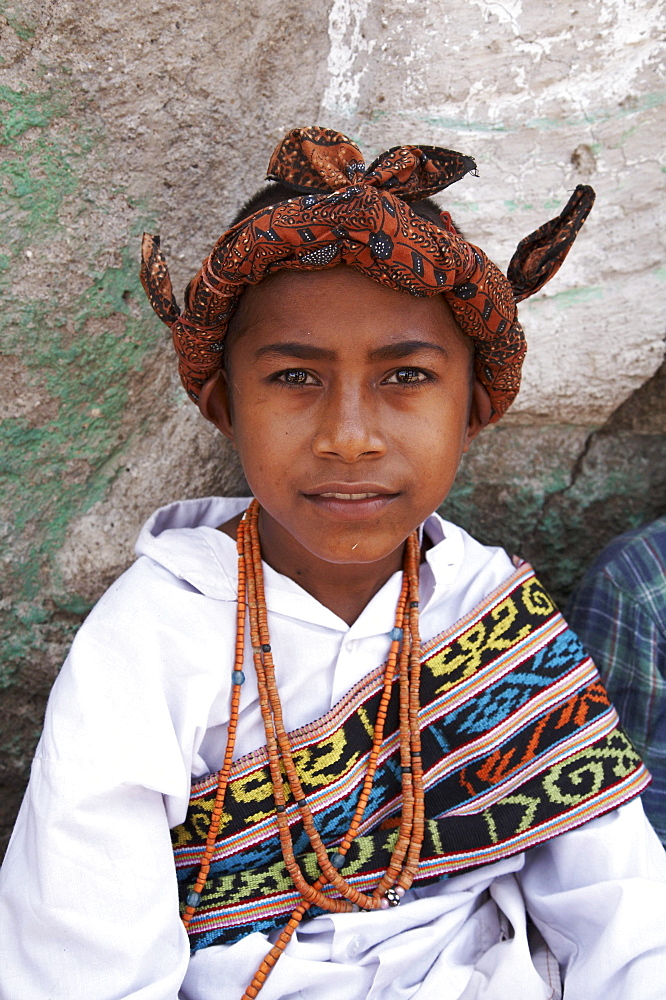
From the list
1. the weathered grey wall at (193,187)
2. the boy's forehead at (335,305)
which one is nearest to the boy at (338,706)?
the boy's forehead at (335,305)

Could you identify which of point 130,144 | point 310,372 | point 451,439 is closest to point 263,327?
point 310,372

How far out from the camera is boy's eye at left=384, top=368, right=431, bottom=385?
4.44ft

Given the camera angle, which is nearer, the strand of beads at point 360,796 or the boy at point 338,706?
the boy at point 338,706

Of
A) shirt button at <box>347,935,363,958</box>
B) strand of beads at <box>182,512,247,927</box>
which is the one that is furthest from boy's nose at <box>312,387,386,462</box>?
shirt button at <box>347,935,363,958</box>

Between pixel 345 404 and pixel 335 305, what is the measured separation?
14 centimetres

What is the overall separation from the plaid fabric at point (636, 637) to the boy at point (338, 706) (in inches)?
9.7

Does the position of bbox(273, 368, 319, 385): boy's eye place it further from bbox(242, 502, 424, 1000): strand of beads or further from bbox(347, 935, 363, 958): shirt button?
bbox(347, 935, 363, 958): shirt button

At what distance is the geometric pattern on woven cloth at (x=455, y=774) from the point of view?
1.43 meters

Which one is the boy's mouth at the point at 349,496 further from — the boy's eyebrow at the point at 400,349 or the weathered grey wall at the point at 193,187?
the weathered grey wall at the point at 193,187

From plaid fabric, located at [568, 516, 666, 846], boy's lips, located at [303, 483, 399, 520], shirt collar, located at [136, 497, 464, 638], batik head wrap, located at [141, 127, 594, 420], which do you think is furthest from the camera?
plaid fabric, located at [568, 516, 666, 846]

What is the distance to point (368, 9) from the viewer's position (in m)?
1.76

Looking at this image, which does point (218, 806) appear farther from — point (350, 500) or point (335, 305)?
point (335, 305)

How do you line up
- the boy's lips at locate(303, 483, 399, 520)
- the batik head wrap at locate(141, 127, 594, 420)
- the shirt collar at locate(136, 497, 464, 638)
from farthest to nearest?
the shirt collar at locate(136, 497, 464, 638) → the boy's lips at locate(303, 483, 399, 520) → the batik head wrap at locate(141, 127, 594, 420)

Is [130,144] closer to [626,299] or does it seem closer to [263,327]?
[263,327]
